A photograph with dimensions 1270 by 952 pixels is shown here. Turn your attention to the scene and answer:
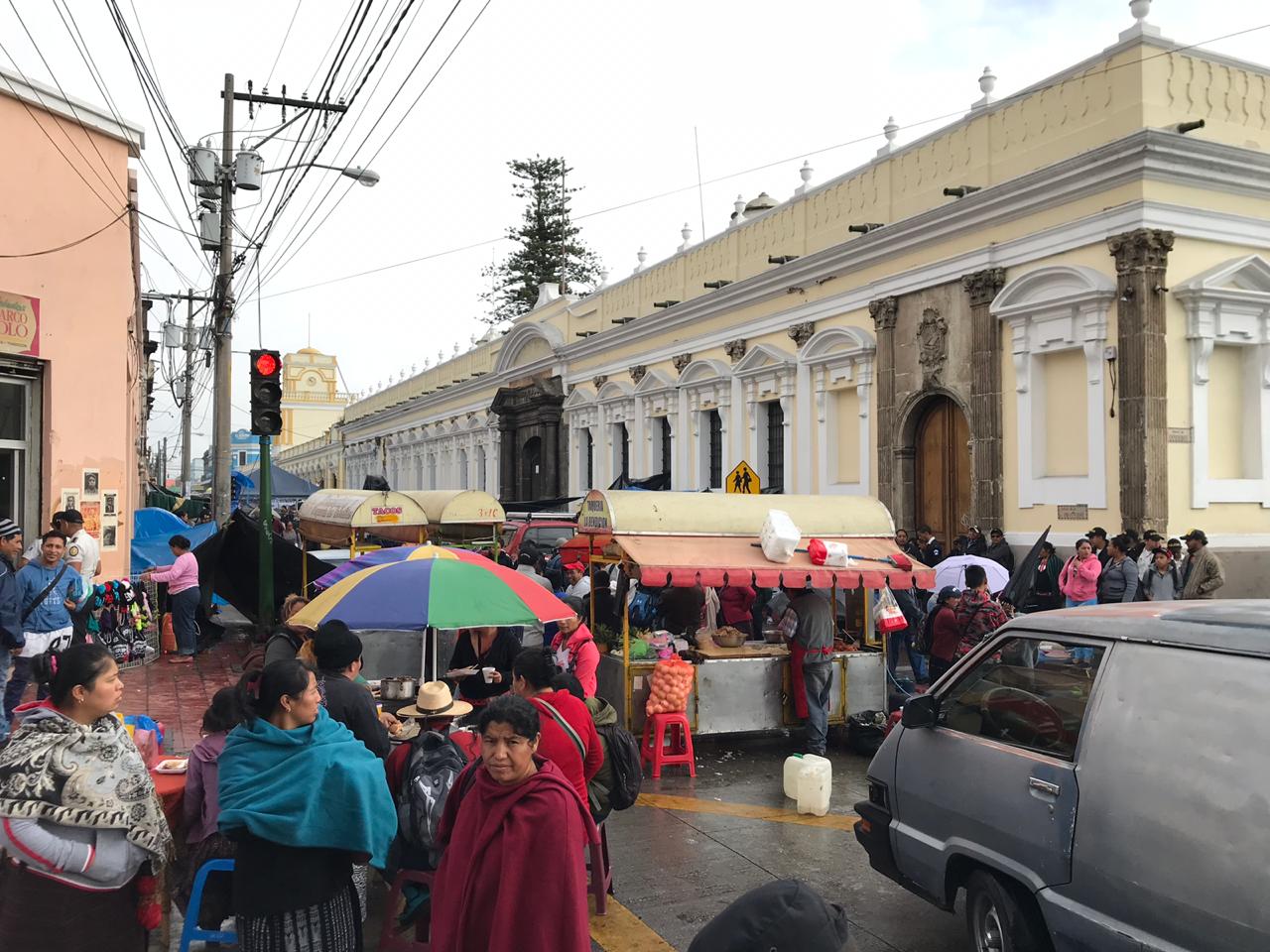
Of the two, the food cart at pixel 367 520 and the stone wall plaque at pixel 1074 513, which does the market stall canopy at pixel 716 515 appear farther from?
the stone wall plaque at pixel 1074 513

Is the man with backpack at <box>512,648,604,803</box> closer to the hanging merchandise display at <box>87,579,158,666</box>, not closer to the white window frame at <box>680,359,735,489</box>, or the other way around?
the hanging merchandise display at <box>87,579,158,666</box>

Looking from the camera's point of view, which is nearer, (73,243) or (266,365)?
(266,365)

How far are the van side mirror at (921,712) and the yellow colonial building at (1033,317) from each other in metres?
10.3

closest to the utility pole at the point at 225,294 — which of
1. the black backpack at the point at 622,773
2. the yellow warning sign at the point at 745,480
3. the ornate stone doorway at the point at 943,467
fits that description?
the yellow warning sign at the point at 745,480

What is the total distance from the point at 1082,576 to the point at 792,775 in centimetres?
696

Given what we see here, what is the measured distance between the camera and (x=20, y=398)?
11602 mm

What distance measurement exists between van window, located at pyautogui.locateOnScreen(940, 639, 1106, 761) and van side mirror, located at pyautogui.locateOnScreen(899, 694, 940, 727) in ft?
0.22

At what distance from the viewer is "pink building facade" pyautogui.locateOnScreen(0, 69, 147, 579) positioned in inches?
444

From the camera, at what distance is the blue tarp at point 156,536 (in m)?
16.2

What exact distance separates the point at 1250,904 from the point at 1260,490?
1356 cm

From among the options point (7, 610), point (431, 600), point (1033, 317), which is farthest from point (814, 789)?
point (1033, 317)

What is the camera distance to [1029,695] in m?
4.50

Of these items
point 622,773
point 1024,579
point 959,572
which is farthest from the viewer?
point 1024,579

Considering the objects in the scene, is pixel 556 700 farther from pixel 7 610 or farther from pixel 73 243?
pixel 73 243
